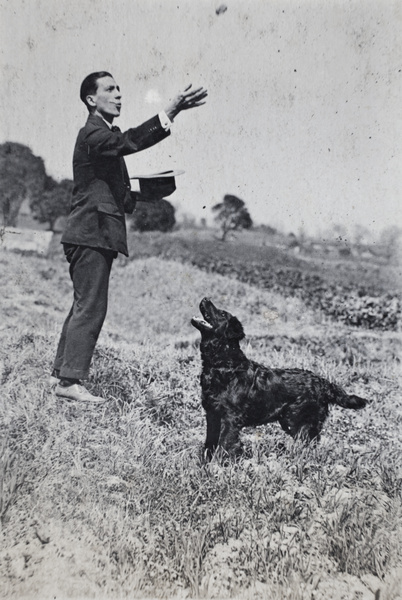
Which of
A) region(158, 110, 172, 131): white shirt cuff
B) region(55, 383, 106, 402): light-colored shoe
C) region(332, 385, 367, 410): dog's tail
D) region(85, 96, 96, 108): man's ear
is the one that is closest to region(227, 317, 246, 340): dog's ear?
region(332, 385, 367, 410): dog's tail

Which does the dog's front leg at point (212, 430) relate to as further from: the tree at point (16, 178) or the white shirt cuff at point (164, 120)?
the tree at point (16, 178)

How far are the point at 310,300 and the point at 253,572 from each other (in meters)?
2.96

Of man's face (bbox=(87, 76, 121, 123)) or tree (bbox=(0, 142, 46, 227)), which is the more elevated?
man's face (bbox=(87, 76, 121, 123))

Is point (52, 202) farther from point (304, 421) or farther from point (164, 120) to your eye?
point (304, 421)

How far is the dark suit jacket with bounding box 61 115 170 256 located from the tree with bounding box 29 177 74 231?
0.77 m

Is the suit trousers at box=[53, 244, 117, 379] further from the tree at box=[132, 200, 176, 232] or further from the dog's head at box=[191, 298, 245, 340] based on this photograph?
the tree at box=[132, 200, 176, 232]

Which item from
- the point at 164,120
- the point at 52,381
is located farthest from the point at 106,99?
the point at 52,381

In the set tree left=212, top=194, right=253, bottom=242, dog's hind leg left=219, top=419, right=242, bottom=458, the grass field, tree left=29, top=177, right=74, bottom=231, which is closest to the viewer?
the grass field

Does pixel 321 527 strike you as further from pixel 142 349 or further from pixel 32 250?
pixel 32 250

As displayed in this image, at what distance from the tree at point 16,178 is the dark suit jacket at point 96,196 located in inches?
30.8

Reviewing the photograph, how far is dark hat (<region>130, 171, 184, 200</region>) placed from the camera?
11.9 feet

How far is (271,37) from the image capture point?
390cm

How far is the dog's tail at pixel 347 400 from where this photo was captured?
3297 mm

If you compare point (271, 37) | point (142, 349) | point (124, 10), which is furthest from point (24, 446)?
point (271, 37)
